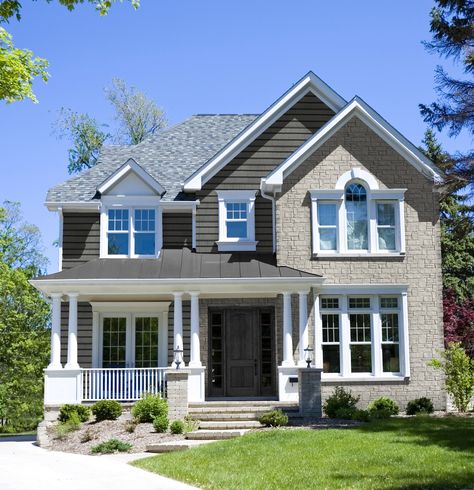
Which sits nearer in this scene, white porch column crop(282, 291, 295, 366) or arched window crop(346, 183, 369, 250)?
white porch column crop(282, 291, 295, 366)

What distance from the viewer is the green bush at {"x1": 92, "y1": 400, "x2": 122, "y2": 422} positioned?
747 inches

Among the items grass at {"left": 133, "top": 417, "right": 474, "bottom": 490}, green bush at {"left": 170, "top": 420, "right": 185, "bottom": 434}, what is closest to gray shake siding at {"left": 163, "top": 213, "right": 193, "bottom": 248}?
green bush at {"left": 170, "top": 420, "right": 185, "bottom": 434}

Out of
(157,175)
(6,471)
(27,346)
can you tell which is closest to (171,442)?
(6,471)

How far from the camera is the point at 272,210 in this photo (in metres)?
23.4

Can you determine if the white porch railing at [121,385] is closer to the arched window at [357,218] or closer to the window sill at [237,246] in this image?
Answer: the window sill at [237,246]

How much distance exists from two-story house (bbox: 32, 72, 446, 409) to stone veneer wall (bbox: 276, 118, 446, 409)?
36mm

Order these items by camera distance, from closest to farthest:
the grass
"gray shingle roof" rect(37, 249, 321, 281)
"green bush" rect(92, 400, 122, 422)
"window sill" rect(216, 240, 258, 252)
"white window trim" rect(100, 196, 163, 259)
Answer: the grass
"green bush" rect(92, 400, 122, 422)
"gray shingle roof" rect(37, 249, 321, 281)
"window sill" rect(216, 240, 258, 252)
"white window trim" rect(100, 196, 163, 259)

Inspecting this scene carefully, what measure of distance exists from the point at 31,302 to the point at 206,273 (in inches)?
833

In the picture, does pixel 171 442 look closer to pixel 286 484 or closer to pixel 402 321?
pixel 286 484

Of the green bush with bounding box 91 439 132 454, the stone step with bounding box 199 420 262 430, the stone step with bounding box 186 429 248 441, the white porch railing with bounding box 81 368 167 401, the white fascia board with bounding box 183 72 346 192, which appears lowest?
the green bush with bounding box 91 439 132 454

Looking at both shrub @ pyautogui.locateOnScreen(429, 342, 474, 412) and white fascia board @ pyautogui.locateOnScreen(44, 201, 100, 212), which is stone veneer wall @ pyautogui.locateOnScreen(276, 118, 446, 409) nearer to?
shrub @ pyautogui.locateOnScreen(429, 342, 474, 412)

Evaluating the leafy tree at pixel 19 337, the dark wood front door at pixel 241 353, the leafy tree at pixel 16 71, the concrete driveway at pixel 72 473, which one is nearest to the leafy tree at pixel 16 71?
the leafy tree at pixel 16 71

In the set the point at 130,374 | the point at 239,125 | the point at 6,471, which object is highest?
the point at 239,125

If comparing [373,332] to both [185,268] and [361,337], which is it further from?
[185,268]
